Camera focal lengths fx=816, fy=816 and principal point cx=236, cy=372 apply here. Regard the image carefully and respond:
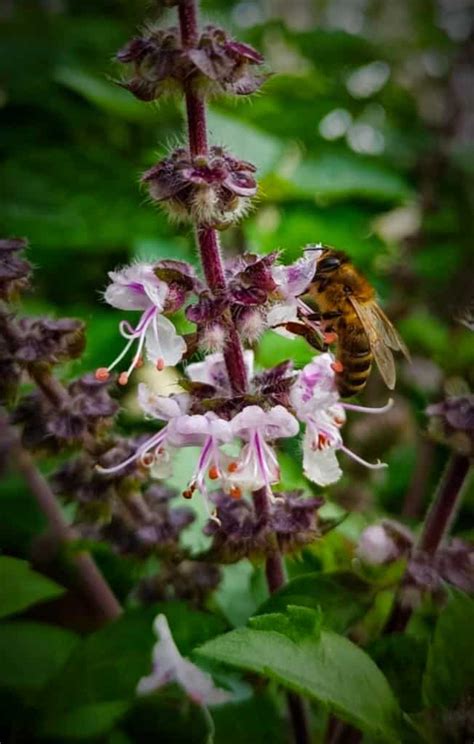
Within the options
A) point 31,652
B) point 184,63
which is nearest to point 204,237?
point 184,63

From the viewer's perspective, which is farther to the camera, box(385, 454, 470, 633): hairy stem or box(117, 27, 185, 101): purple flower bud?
box(385, 454, 470, 633): hairy stem

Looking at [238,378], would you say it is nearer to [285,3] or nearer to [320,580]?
[320,580]

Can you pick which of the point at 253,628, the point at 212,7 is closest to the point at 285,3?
the point at 212,7

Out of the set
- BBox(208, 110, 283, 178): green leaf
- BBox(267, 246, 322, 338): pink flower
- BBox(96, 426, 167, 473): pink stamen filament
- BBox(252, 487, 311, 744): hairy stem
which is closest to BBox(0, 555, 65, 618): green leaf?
BBox(96, 426, 167, 473): pink stamen filament

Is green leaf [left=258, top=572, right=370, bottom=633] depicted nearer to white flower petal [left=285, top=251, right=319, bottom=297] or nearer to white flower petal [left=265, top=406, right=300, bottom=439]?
white flower petal [left=265, top=406, right=300, bottom=439]

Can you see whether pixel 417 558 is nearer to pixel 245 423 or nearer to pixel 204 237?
pixel 245 423

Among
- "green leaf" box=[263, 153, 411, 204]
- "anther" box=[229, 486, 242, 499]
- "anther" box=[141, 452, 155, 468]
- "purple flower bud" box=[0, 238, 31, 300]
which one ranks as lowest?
"anther" box=[229, 486, 242, 499]

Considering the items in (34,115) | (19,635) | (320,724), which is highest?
(34,115)
